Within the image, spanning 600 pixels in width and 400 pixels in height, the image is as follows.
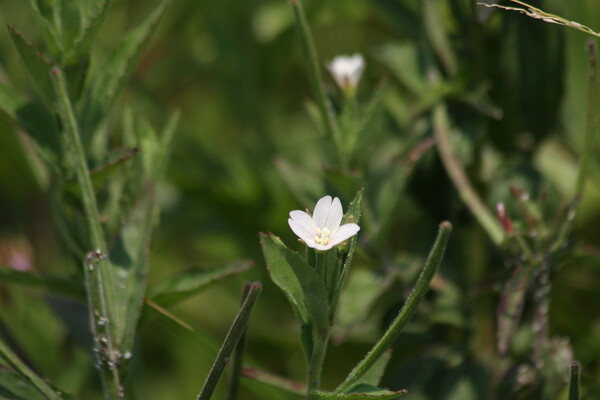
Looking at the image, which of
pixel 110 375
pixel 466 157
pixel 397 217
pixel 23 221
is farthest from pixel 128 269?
pixel 23 221

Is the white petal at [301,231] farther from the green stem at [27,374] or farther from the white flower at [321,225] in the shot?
the green stem at [27,374]

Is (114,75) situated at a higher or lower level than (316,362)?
higher

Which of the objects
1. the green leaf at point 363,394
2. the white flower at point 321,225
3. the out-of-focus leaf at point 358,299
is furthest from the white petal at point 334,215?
the out-of-focus leaf at point 358,299

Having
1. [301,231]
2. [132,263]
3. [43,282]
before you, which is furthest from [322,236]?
[43,282]

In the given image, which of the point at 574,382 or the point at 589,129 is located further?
the point at 589,129

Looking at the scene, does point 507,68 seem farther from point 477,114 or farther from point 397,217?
point 397,217

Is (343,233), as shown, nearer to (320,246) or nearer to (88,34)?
(320,246)
